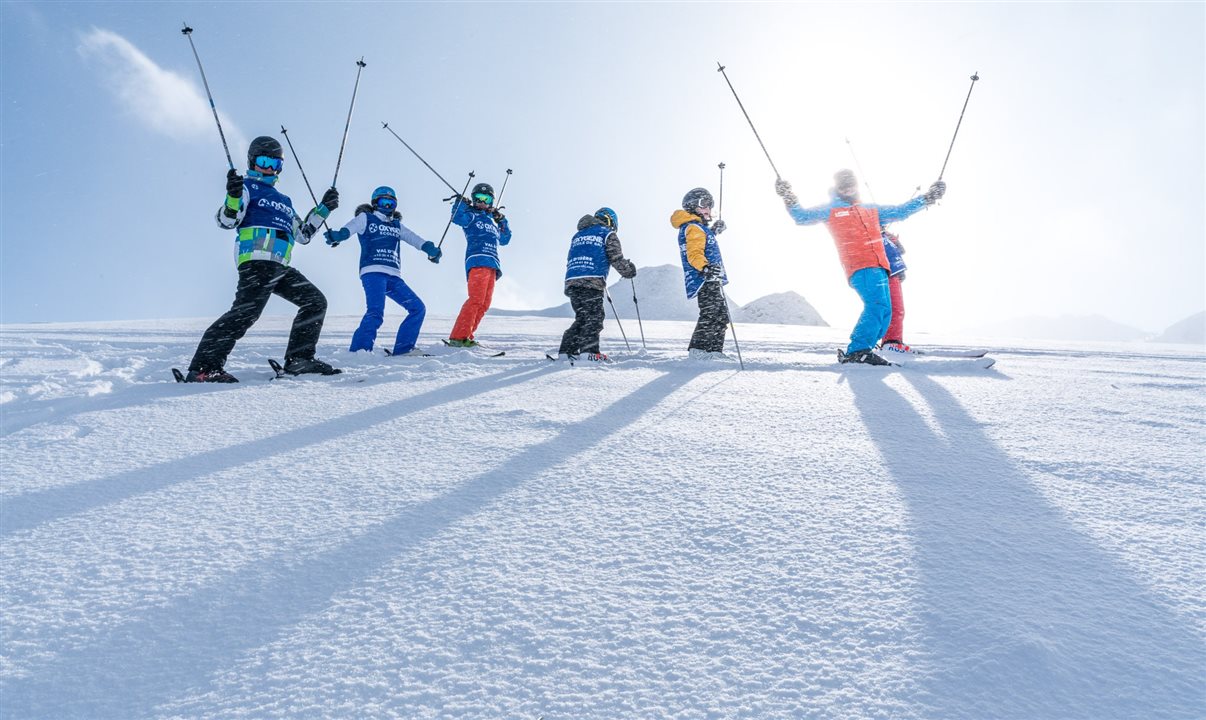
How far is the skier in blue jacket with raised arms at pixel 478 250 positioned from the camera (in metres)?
6.35

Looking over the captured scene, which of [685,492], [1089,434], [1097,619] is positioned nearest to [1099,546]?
[1097,619]

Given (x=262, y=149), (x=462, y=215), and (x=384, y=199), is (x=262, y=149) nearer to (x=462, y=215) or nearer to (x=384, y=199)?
(x=384, y=199)

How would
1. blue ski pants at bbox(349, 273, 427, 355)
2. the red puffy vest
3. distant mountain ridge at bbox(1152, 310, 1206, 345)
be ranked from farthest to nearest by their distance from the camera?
distant mountain ridge at bbox(1152, 310, 1206, 345)
blue ski pants at bbox(349, 273, 427, 355)
the red puffy vest

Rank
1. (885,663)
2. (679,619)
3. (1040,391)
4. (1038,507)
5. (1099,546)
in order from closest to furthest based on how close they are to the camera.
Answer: (885,663)
(679,619)
(1099,546)
(1038,507)
(1040,391)

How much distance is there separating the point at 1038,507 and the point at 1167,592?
15.5 inches

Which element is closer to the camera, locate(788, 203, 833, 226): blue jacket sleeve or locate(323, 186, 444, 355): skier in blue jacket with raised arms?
locate(788, 203, 833, 226): blue jacket sleeve

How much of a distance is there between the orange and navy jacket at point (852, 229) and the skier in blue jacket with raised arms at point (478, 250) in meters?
3.32

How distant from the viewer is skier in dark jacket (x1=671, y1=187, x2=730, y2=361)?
5.13 metres

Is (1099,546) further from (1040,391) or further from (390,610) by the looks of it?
(1040,391)

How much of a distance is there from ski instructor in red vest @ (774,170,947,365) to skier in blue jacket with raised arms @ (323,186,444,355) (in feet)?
11.8

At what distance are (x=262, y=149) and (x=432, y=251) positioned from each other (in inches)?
82.2

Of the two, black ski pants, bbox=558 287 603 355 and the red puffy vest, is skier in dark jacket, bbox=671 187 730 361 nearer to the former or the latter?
black ski pants, bbox=558 287 603 355

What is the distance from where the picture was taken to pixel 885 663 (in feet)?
2.53

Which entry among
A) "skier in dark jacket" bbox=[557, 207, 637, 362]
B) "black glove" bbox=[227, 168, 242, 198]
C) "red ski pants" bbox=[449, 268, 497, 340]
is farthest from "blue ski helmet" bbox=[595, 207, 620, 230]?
"black glove" bbox=[227, 168, 242, 198]
